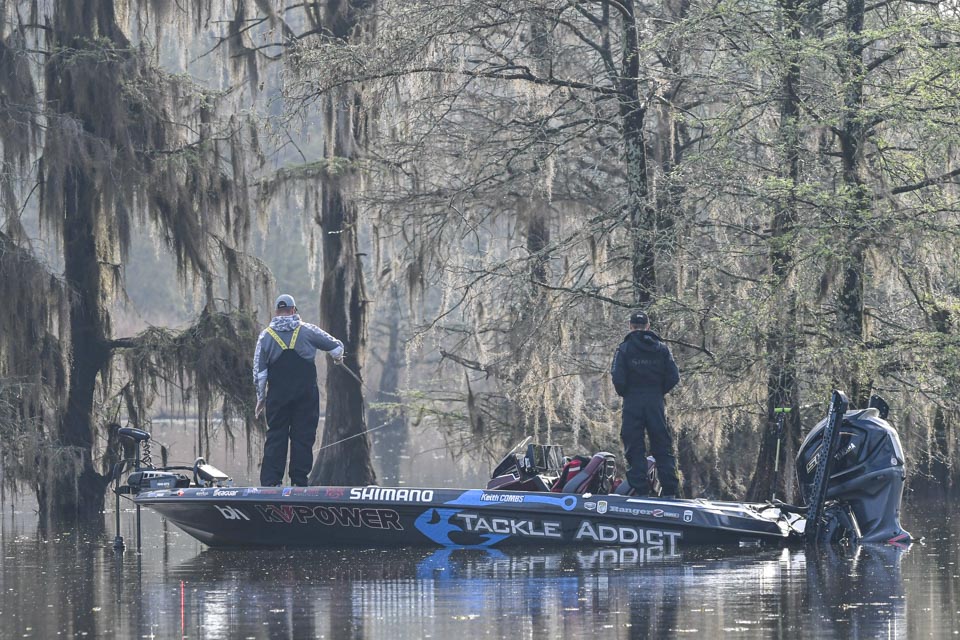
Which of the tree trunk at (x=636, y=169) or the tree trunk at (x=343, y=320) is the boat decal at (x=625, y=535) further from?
A: the tree trunk at (x=343, y=320)

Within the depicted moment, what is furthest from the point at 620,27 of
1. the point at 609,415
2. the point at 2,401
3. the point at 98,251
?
the point at 2,401

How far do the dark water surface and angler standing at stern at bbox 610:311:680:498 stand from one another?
905 mm

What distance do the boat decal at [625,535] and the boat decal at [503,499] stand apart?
22cm

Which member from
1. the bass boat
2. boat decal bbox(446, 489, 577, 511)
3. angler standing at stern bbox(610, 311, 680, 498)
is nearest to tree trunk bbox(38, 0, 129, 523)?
the bass boat

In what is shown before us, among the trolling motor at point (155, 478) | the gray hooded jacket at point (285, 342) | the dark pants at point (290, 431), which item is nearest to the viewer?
the gray hooded jacket at point (285, 342)

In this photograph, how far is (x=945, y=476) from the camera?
2072 centimetres

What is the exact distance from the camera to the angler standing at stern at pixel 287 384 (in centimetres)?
1310

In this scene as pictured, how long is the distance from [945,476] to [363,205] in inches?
334

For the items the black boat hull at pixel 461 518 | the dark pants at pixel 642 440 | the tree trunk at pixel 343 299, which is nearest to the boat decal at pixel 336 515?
the black boat hull at pixel 461 518

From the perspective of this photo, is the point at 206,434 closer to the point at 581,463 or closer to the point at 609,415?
the point at 609,415

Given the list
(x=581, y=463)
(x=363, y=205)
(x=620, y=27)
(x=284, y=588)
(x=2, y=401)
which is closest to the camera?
(x=284, y=588)

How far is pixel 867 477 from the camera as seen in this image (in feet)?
40.0

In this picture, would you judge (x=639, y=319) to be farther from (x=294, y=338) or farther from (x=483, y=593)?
(x=483, y=593)

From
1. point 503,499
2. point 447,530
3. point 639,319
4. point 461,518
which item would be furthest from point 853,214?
point 447,530
